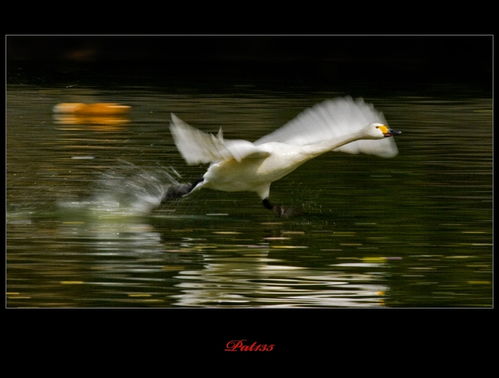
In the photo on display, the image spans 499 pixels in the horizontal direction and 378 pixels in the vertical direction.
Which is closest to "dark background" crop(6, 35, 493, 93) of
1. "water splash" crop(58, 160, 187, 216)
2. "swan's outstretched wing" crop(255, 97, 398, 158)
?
"water splash" crop(58, 160, 187, 216)

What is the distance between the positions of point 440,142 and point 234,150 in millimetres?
5718

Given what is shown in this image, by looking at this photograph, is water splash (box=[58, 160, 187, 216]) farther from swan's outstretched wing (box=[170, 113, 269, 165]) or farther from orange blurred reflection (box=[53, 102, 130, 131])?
orange blurred reflection (box=[53, 102, 130, 131])

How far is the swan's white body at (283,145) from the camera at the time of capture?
9883mm

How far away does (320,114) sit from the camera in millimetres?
11641

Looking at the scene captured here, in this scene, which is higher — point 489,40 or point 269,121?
point 489,40

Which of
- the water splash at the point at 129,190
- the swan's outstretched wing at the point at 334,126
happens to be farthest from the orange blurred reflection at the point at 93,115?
the swan's outstretched wing at the point at 334,126

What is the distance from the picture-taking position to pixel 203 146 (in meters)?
9.73

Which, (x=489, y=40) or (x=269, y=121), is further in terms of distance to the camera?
(x=489, y=40)

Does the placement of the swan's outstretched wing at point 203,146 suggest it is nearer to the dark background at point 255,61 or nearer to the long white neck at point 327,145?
the long white neck at point 327,145

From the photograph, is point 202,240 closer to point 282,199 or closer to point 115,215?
point 115,215

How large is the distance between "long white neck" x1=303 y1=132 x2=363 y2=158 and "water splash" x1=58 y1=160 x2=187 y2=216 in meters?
1.26

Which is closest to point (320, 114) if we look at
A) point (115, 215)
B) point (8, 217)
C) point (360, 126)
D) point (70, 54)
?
point (360, 126)

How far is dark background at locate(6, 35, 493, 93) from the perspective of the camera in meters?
21.5

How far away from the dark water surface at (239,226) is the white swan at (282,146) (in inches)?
16.5
